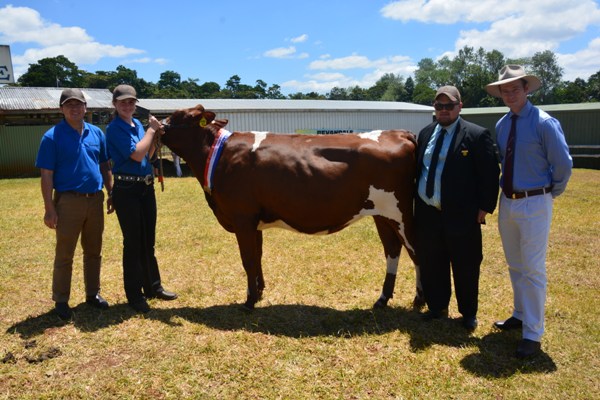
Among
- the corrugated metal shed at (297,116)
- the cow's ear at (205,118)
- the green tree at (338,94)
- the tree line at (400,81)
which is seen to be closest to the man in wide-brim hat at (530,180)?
the cow's ear at (205,118)

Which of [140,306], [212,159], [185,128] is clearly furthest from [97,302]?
[185,128]

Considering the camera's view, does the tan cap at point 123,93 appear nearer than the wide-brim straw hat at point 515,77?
No

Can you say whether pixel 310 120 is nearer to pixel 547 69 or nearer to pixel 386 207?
pixel 386 207

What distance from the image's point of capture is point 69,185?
15.6ft

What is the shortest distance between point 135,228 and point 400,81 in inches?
4191

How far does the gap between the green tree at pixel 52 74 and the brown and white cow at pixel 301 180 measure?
214ft

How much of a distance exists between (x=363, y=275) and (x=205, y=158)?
108 inches

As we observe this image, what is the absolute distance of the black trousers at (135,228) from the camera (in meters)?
5.03

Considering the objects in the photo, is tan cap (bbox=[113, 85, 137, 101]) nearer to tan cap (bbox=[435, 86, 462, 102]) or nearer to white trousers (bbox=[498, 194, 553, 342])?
tan cap (bbox=[435, 86, 462, 102])

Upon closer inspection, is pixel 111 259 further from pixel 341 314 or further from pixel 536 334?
pixel 536 334

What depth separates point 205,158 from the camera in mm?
5359

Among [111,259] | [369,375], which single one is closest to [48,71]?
[111,259]

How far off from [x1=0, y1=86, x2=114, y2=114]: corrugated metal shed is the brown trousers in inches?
722

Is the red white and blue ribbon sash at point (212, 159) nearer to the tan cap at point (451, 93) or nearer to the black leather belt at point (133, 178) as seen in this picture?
the black leather belt at point (133, 178)
